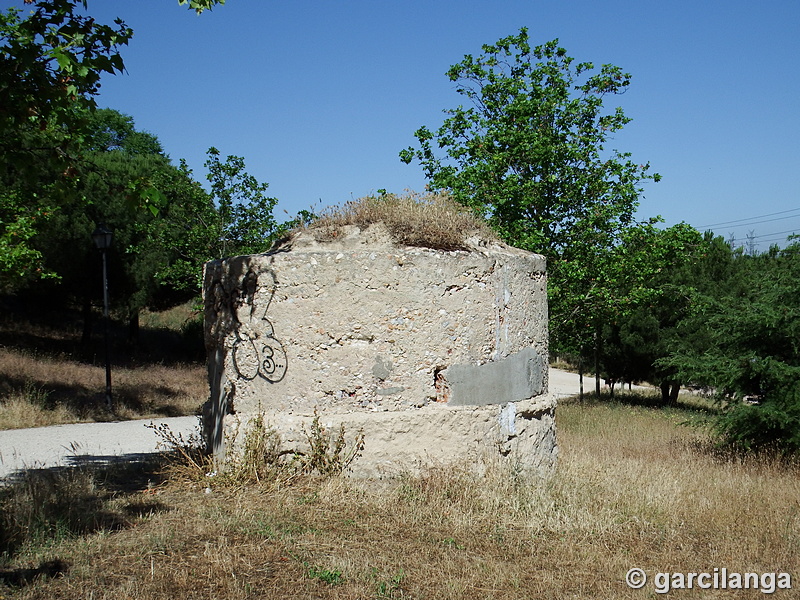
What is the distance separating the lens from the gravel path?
8.84 m

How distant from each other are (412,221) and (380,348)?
1259mm

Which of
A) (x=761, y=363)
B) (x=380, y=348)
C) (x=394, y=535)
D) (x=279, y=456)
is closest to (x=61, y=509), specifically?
(x=279, y=456)

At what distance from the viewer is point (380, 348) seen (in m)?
6.03

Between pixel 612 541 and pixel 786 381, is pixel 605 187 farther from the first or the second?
pixel 612 541

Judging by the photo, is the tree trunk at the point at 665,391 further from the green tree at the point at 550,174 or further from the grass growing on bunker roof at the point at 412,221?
the grass growing on bunker roof at the point at 412,221

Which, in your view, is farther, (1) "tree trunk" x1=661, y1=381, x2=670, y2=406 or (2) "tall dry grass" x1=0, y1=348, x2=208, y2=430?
(1) "tree trunk" x1=661, y1=381, x2=670, y2=406

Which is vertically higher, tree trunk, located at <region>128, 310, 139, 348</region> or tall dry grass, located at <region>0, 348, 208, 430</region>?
tree trunk, located at <region>128, 310, 139, 348</region>

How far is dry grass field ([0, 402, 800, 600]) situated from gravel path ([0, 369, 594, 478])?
7.48 ft

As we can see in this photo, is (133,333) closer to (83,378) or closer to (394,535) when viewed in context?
(83,378)

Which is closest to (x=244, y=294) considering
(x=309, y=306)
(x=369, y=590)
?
(x=309, y=306)

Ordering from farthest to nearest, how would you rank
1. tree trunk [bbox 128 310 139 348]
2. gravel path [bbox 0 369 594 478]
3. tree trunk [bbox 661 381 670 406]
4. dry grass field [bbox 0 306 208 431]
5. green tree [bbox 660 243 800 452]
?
tree trunk [bbox 128 310 139 348] < tree trunk [bbox 661 381 670 406] < dry grass field [bbox 0 306 208 431] < gravel path [bbox 0 369 594 478] < green tree [bbox 660 243 800 452]

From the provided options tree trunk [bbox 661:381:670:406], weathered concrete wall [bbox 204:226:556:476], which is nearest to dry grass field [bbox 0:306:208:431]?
weathered concrete wall [bbox 204:226:556:476]

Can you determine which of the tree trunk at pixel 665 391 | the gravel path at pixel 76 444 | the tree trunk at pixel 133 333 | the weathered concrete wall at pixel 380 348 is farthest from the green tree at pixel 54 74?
the tree trunk at pixel 133 333

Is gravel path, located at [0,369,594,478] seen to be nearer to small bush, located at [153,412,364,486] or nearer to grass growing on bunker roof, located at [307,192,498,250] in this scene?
small bush, located at [153,412,364,486]
